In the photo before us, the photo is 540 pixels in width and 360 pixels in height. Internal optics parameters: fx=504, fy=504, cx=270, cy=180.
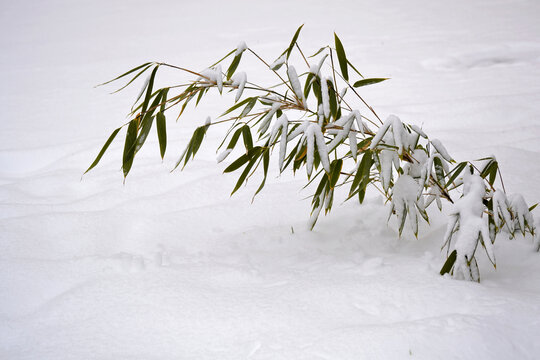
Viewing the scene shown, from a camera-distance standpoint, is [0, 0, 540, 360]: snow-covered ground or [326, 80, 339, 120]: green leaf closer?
[0, 0, 540, 360]: snow-covered ground

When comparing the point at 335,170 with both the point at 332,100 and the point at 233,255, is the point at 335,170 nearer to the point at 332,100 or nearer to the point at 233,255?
the point at 332,100

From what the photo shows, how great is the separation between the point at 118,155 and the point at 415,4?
11.7 feet

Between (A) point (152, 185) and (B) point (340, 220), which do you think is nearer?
(B) point (340, 220)

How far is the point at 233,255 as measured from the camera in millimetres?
1083

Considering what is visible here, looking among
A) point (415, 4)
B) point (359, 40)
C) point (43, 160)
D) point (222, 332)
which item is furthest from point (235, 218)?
point (415, 4)

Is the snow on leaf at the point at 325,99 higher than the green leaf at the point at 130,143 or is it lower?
higher

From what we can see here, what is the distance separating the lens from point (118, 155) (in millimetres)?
1818

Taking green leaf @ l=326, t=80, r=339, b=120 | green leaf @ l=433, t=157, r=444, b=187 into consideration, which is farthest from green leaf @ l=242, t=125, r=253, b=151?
green leaf @ l=433, t=157, r=444, b=187

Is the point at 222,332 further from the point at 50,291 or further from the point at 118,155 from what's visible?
the point at 118,155

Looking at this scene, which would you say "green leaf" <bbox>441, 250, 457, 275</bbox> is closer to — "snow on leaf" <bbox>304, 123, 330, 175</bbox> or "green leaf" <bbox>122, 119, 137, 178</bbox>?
"snow on leaf" <bbox>304, 123, 330, 175</bbox>

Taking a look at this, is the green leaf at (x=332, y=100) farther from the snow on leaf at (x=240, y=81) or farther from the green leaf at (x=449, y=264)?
the green leaf at (x=449, y=264)

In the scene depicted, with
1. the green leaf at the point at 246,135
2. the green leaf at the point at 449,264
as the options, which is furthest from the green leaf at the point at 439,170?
the green leaf at the point at 246,135

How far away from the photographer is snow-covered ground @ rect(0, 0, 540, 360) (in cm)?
76

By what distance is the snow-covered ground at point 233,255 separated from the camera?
0.76 meters
